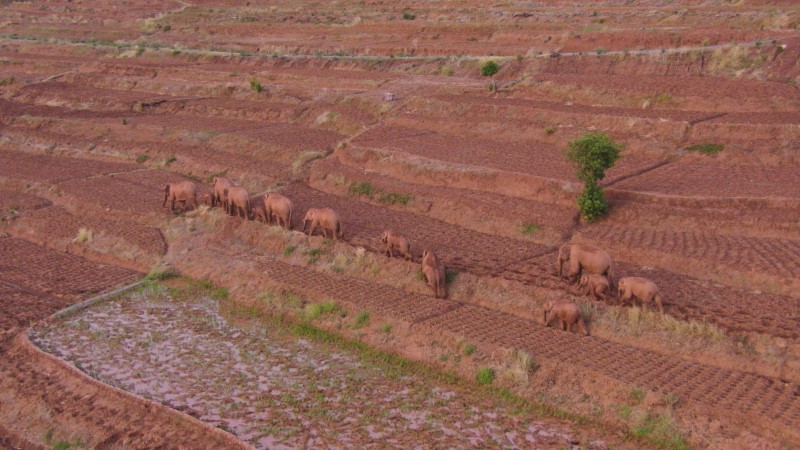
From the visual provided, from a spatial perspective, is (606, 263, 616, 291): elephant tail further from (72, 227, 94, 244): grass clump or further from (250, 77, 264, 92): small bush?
(250, 77, 264, 92): small bush

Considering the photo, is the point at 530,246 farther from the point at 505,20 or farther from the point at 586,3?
the point at 586,3

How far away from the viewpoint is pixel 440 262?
19453 millimetres

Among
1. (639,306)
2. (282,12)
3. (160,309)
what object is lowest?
(160,309)

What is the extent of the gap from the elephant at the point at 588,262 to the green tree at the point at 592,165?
4.45 metres

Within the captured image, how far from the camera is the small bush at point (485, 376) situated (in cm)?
1577

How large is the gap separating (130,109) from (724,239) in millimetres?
30439

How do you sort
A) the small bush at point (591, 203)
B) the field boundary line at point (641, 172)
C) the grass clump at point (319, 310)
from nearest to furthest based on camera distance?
1. the grass clump at point (319, 310)
2. the small bush at point (591, 203)
3. the field boundary line at point (641, 172)

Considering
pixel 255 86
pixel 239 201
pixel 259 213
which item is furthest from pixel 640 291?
pixel 255 86

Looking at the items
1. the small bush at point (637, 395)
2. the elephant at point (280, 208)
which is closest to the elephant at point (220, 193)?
the elephant at point (280, 208)

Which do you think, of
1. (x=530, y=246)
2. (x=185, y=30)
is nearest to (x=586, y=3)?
(x=185, y=30)

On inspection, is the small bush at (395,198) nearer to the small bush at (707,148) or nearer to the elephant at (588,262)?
the elephant at (588,262)

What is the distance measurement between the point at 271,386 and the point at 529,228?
9.45m

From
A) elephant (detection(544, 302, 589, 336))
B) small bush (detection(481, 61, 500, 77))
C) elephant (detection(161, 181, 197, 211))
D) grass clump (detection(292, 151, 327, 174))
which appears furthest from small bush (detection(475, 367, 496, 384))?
small bush (detection(481, 61, 500, 77))

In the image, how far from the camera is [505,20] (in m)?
54.8
